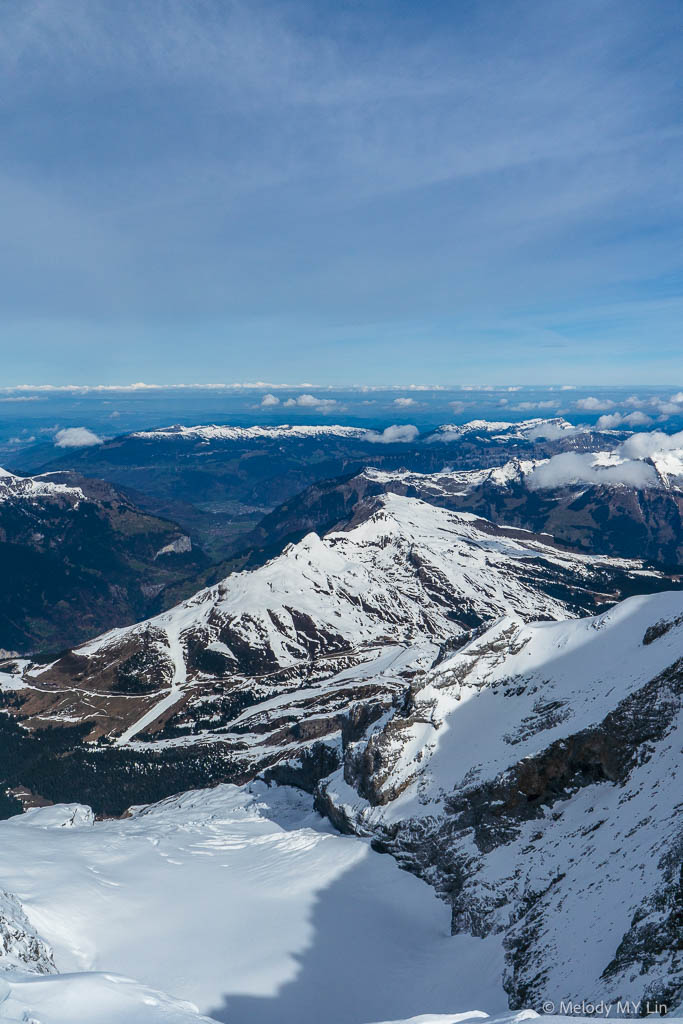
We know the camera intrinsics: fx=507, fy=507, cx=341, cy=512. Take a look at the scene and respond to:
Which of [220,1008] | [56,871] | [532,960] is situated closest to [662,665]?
[532,960]

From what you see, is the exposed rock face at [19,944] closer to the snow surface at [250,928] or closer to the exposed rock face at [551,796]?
the snow surface at [250,928]

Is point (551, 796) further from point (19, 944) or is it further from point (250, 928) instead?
point (19, 944)

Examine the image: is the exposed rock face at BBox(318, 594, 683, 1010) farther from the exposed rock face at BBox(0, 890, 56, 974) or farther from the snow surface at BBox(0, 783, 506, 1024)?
the exposed rock face at BBox(0, 890, 56, 974)

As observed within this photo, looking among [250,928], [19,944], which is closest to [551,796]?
[250,928]

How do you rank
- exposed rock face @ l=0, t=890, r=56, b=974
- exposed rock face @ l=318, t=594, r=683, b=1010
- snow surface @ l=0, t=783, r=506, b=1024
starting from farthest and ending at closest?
snow surface @ l=0, t=783, r=506, b=1024
exposed rock face @ l=318, t=594, r=683, b=1010
exposed rock face @ l=0, t=890, r=56, b=974

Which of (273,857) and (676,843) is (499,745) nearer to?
(676,843)

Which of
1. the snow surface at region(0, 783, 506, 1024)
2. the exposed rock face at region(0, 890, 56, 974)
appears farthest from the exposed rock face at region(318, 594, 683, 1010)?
the exposed rock face at region(0, 890, 56, 974)
